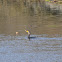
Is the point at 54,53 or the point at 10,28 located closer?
the point at 54,53

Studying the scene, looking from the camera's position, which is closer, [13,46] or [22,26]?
[13,46]

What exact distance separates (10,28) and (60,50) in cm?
847

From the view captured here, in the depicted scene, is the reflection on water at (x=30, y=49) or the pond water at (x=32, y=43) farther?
the pond water at (x=32, y=43)

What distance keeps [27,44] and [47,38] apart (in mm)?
2159

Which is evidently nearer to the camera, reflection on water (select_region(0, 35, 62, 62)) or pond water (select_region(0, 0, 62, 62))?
reflection on water (select_region(0, 35, 62, 62))

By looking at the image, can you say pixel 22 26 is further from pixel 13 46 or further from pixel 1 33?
pixel 13 46

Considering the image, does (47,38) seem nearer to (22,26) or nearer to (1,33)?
(1,33)

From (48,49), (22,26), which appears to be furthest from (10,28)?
(48,49)

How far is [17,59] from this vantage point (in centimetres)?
1529

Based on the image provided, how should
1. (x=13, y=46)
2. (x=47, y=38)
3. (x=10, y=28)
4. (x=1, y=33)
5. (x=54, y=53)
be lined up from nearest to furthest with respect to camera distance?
(x=54, y=53)
(x=13, y=46)
(x=47, y=38)
(x=1, y=33)
(x=10, y=28)

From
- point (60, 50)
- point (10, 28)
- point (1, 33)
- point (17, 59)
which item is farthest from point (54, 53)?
point (10, 28)

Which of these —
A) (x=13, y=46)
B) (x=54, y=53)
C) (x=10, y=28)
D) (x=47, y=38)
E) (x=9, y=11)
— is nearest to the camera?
(x=54, y=53)

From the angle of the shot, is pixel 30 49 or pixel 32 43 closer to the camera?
pixel 30 49

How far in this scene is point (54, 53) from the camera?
16.5 metres
